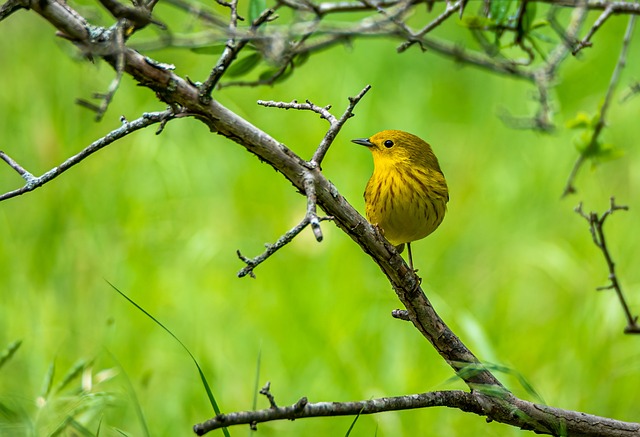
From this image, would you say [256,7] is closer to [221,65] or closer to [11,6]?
[221,65]

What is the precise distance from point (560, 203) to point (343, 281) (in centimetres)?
168

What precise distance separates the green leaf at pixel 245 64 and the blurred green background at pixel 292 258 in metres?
0.61

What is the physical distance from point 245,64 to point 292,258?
2.07 meters

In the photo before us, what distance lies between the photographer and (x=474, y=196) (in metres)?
5.30

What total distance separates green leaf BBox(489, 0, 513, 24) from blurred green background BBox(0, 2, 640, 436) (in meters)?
0.64

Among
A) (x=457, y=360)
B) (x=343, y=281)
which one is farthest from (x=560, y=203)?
(x=457, y=360)

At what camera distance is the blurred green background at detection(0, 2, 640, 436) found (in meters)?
3.87

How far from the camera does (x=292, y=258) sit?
4.74 m

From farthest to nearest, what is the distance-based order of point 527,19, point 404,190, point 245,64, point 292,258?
point 292,258 → point 404,190 → point 527,19 → point 245,64

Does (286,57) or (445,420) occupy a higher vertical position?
(286,57)

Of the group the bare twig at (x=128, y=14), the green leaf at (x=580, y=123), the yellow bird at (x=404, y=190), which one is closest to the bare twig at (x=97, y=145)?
the bare twig at (x=128, y=14)

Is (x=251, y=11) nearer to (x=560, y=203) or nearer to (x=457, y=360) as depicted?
(x=457, y=360)

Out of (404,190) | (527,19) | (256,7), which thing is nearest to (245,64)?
(256,7)

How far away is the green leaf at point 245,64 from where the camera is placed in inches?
109
